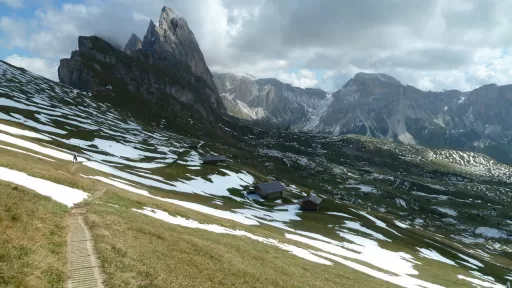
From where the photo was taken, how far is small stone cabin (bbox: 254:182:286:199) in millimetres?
114250

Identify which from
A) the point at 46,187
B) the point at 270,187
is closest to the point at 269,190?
the point at 270,187

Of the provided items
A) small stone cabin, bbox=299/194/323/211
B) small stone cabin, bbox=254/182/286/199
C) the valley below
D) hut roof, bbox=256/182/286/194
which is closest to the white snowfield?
the valley below

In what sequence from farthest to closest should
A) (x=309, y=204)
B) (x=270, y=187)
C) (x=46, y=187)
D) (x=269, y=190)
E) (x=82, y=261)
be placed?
(x=270, y=187) → (x=269, y=190) → (x=309, y=204) → (x=46, y=187) → (x=82, y=261)

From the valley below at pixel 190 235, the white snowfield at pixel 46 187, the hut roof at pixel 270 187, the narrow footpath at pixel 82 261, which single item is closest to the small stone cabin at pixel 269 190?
the hut roof at pixel 270 187

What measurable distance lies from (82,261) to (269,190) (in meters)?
98.3

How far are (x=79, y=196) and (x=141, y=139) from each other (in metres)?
138

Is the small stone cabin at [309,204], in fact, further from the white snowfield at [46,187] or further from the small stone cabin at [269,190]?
the white snowfield at [46,187]

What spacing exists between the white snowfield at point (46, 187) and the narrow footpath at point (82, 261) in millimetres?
9766

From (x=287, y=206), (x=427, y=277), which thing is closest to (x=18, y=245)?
(x=427, y=277)

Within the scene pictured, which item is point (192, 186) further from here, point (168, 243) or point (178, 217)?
point (168, 243)

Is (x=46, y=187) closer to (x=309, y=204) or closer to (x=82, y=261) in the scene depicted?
(x=82, y=261)

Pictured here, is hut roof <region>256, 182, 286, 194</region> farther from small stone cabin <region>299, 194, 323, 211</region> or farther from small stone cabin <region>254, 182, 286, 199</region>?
small stone cabin <region>299, 194, 323, 211</region>

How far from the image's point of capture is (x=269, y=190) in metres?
116

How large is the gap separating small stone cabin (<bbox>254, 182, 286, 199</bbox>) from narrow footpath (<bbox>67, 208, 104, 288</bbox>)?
91099 mm
